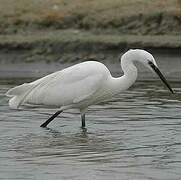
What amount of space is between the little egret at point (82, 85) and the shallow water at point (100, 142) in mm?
321

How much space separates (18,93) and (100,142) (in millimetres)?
1719

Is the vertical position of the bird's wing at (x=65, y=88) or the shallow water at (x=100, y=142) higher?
the bird's wing at (x=65, y=88)

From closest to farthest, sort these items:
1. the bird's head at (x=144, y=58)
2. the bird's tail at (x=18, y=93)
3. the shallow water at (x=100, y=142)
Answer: the shallow water at (x=100, y=142), the bird's head at (x=144, y=58), the bird's tail at (x=18, y=93)

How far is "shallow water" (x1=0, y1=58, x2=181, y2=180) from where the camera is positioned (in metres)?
8.80

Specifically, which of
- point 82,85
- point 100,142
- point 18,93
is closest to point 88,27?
point 18,93

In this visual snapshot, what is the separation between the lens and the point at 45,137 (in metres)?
11.0

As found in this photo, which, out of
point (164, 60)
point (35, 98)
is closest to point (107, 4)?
point (164, 60)

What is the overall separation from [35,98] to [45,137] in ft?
2.91

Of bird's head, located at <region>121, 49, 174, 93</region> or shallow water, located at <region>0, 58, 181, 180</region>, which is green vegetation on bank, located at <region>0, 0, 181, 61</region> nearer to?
shallow water, located at <region>0, 58, 181, 180</region>

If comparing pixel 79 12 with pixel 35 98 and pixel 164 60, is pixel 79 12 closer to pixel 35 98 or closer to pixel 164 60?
pixel 164 60

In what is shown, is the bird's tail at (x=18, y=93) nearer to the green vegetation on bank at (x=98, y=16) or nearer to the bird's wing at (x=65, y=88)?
the bird's wing at (x=65, y=88)

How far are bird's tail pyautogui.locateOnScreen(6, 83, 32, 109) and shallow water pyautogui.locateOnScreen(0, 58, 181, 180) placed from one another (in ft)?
0.86

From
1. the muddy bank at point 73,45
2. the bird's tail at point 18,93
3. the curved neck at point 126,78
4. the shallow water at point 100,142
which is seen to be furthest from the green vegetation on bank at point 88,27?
the bird's tail at point 18,93

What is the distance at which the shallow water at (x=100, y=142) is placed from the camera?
8805 mm
